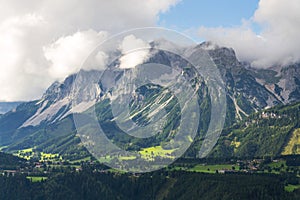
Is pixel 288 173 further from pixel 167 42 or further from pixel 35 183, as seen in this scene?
pixel 167 42

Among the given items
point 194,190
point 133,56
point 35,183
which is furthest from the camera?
point 35,183

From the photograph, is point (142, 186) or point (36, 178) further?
point (36, 178)

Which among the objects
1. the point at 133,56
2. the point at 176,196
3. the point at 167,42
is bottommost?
the point at 176,196

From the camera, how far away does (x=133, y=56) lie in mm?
107750

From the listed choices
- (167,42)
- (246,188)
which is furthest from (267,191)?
(167,42)

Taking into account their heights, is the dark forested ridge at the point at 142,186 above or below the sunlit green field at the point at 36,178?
below

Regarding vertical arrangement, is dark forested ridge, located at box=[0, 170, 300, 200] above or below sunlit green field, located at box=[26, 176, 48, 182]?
below

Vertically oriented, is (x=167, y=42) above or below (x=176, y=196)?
above

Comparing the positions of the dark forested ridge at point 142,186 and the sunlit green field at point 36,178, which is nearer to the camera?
the dark forested ridge at point 142,186

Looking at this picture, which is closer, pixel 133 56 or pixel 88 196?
pixel 133 56

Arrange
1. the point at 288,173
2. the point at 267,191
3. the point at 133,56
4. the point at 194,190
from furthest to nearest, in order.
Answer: the point at 288,173 → the point at 194,190 → the point at 267,191 → the point at 133,56

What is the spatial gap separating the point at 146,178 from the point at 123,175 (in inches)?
494

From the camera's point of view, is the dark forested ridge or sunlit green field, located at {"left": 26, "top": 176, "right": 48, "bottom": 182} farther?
sunlit green field, located at {"left": 26, "top": 176, "right": 48, "bottom": 182}

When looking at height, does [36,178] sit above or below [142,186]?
above
